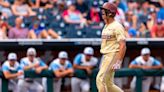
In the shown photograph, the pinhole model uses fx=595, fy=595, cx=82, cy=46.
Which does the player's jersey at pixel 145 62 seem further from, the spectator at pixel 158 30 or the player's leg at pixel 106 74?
the player's leg at pixel 106 74

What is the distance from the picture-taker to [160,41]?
1211 cm

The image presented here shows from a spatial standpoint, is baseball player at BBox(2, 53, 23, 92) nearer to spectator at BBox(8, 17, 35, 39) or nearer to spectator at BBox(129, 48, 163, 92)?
spectator at BBox(8, 17, 35, 39)

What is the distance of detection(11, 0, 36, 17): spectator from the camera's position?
1252cm

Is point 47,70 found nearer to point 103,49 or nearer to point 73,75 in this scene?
point 73,75

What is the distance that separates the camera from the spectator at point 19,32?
11.9 meters

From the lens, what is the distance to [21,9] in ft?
41.6

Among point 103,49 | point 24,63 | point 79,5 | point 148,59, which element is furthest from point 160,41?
point 103,49

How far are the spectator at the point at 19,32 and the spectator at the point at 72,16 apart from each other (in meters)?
0.91

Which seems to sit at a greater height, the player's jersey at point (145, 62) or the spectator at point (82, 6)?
the spectator at point (82, 6)

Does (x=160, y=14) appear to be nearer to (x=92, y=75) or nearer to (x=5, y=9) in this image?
(x=5, y=9)

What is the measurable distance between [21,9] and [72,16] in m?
1.10

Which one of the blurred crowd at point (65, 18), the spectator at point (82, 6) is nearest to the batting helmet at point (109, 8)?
the blurred crowd at point (65, 18)

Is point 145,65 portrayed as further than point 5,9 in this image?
No

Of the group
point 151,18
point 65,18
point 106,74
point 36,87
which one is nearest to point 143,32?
point 151,18
